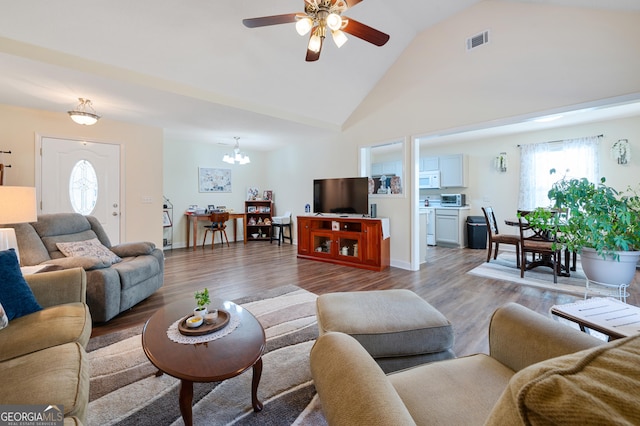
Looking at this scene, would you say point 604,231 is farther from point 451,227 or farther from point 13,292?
point 13,292

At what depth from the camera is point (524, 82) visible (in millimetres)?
3094

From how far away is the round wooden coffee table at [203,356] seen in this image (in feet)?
3.69

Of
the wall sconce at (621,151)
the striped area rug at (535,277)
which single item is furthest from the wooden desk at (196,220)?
the wall sconce at (621,151)

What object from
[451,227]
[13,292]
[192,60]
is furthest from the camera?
[451,227]

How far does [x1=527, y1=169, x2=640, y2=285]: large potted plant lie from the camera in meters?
2.15

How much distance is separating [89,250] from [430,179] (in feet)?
21.2

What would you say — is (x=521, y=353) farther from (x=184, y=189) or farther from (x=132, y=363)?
(x=184, y=189)

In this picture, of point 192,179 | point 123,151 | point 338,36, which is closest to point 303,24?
point 338,36

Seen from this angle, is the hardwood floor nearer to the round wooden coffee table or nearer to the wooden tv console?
the wooden tv console

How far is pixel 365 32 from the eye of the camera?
228cm

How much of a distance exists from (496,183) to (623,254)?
4.08 m

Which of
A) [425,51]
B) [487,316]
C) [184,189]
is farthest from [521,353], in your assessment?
[184,189]

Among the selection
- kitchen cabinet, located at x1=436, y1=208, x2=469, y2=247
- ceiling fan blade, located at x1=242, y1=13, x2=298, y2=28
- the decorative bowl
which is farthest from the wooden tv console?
the decorative bowl

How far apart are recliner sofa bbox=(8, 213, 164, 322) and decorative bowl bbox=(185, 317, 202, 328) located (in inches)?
55.8
